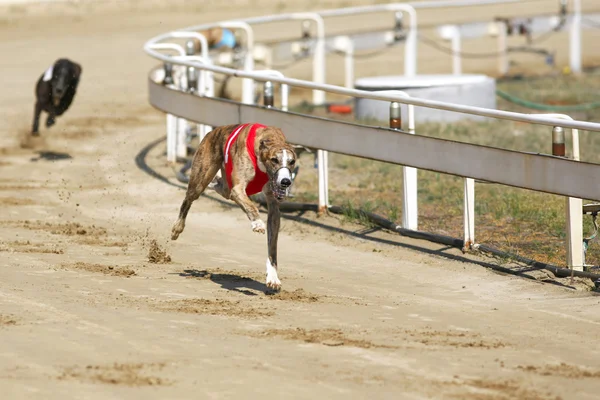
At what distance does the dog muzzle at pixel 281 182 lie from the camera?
211 inches

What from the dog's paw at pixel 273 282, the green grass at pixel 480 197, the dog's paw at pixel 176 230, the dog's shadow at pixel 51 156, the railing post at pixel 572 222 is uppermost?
the railing post at pixel 572 222

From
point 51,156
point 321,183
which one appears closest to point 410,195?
point 321,183

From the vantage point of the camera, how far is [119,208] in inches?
323

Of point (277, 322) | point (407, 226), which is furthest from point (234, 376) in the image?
point (407, 226)

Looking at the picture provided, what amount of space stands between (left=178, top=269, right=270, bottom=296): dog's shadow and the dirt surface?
1cm

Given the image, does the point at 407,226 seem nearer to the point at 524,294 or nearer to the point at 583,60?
the point at 524,294

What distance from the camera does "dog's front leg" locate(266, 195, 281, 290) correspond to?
5.64 metres

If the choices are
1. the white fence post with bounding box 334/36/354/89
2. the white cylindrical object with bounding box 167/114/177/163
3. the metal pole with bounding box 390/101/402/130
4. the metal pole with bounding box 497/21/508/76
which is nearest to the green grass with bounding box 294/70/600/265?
the metal pole with bounding box 390/101/402/130

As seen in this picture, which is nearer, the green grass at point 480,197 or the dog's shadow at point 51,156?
the green grass at point 480,197

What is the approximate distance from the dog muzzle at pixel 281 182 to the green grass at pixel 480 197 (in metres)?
1.59

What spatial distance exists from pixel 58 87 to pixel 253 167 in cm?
533

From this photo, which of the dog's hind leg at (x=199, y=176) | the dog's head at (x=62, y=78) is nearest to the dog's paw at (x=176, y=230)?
the dog's hind leg at (x=199, y=176)

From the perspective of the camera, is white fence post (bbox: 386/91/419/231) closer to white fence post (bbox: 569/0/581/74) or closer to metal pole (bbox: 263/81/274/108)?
metal pole (bbox: 263/81/274/108)

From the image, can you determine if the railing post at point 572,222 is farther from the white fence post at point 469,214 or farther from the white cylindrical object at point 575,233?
the white fence post at point 469,214
